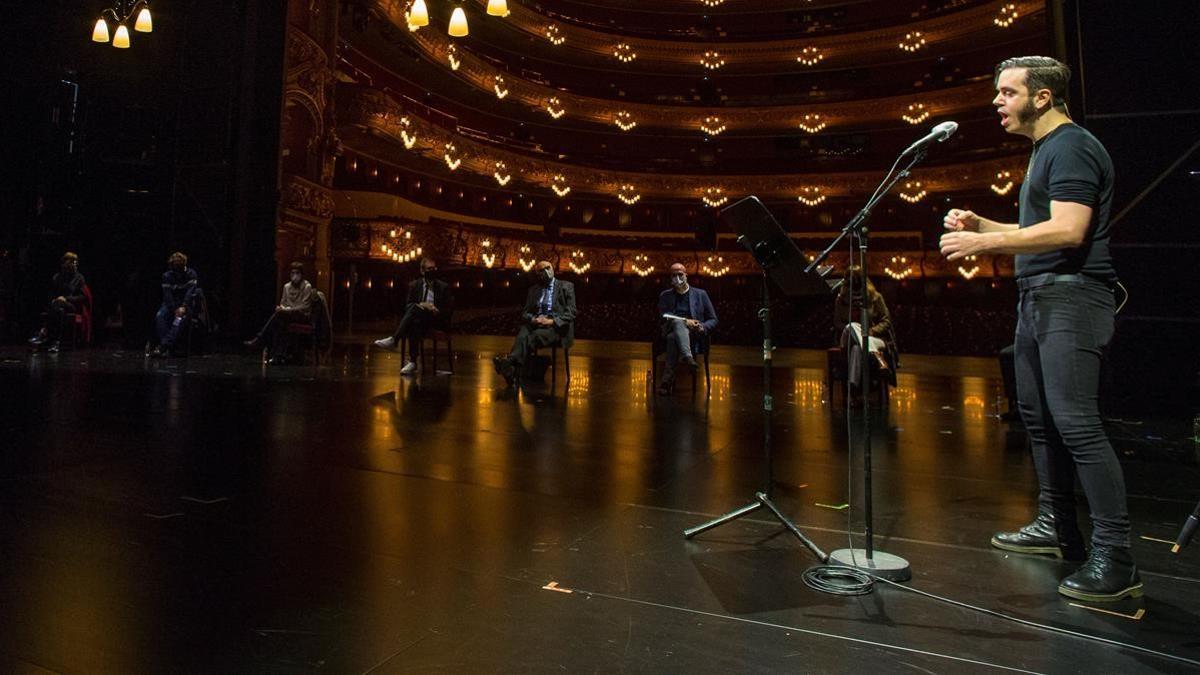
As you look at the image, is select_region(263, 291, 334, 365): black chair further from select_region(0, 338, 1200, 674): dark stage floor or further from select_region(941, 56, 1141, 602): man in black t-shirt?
select_region(941, 56, 1141, 602): man in black t-shirt

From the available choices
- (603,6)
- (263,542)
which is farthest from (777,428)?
(603,6)

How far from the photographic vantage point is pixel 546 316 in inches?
276

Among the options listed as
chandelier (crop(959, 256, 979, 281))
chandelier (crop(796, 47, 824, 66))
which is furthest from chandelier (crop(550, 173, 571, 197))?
chandelier (crop(959, 256, 979, 281))

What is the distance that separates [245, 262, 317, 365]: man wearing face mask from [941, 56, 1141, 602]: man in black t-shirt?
776cm

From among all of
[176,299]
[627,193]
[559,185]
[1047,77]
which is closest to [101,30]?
[176,299]

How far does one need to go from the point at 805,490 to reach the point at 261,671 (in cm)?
229

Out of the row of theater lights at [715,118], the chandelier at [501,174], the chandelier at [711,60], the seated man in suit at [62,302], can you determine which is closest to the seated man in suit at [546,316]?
the seated man in suit at [62,302]

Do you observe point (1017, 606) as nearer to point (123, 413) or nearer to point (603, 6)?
point (123, 413)

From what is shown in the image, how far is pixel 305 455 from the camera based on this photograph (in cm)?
333

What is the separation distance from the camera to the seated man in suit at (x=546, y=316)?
273 inches

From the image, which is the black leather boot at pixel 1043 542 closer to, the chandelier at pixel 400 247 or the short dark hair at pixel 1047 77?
the short dark hair at pixel 1047 77

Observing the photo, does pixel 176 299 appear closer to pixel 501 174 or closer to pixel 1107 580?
pixel 1107 580

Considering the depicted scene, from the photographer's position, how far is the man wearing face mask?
8.26 meters

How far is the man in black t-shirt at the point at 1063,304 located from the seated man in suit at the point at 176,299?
918 cm
